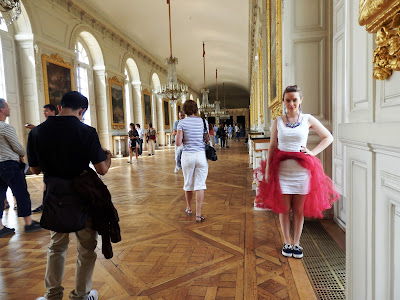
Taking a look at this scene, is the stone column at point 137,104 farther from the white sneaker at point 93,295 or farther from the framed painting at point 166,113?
the white sneaker at point 93,295

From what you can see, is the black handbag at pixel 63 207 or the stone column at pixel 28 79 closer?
the black handbag at pixel 63 207

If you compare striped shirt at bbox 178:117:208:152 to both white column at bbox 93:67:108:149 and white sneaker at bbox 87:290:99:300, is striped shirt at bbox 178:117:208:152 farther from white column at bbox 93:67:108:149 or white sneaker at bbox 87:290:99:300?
white column at bbox 93:67:108:149

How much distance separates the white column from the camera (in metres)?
12.6

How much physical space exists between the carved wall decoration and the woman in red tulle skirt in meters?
1.33

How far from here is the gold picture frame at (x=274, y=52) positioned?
368 centimetres

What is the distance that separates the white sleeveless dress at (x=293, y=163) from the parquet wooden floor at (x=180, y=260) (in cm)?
65

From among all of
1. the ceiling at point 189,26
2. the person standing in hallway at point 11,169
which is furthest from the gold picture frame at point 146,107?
the person standing in hallway at point 11,169

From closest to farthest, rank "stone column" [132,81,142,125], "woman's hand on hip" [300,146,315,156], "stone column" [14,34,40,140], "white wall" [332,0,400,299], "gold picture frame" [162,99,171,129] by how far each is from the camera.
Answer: "white wall" [332,0,400,299], "woman's hand on hip" [300,146,315,156], "stone column" [14,34,40,140], "stone column" [132,81,142,125], "gold picture frame" [162,99,171,129]

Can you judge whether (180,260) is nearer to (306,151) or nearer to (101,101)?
(306,151)

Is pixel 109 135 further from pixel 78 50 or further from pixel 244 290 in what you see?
pixel 244 290

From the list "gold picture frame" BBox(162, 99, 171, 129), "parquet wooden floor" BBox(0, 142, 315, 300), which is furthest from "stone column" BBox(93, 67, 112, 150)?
"parquet wooden floor" BBox(0, 142, 315, 300)

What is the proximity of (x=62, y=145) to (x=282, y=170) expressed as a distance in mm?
1688

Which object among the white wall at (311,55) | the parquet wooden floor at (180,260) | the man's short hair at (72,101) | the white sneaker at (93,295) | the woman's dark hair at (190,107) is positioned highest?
the white wall at (311,55)

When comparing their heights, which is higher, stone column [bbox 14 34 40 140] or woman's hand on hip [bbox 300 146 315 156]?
stone column [bbox 14 34 40 140]
